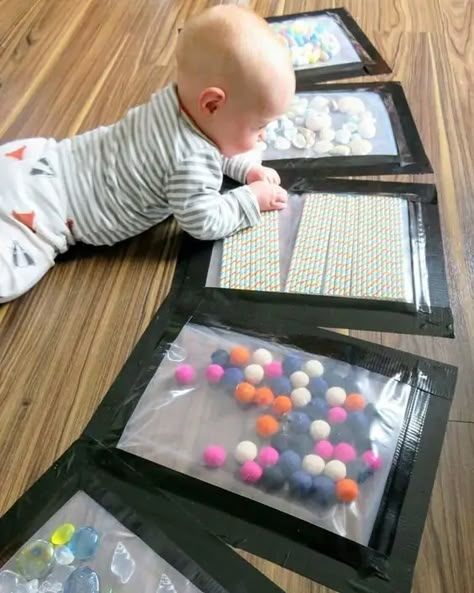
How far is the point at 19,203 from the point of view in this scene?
0.87 metres

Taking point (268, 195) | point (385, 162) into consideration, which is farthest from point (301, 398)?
point (385, 162)

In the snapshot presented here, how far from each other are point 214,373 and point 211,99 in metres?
0.36

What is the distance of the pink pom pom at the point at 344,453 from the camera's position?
715 millimetres

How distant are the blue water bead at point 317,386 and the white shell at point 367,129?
20.8 inches

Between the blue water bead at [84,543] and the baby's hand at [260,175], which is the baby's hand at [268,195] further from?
the blue water bead at [84,543]

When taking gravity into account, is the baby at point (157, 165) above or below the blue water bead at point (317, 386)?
above

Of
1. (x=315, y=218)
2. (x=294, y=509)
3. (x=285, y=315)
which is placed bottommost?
(x=294, y=509)

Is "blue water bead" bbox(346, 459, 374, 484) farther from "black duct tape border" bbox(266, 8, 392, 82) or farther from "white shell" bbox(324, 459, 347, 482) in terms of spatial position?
"black duct tape border" bbox(266, 8, 392, 82)

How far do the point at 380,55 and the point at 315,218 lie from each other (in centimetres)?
53

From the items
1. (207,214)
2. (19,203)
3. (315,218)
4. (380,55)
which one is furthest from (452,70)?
(19,203)

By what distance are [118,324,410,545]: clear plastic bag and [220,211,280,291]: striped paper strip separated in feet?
0.31

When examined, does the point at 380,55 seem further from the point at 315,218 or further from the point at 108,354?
the point at 108,354

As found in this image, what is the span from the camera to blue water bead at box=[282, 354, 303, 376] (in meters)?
0.80

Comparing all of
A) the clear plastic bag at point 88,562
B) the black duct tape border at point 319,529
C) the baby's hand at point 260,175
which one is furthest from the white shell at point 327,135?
the clear plastic bag at point 88,562
